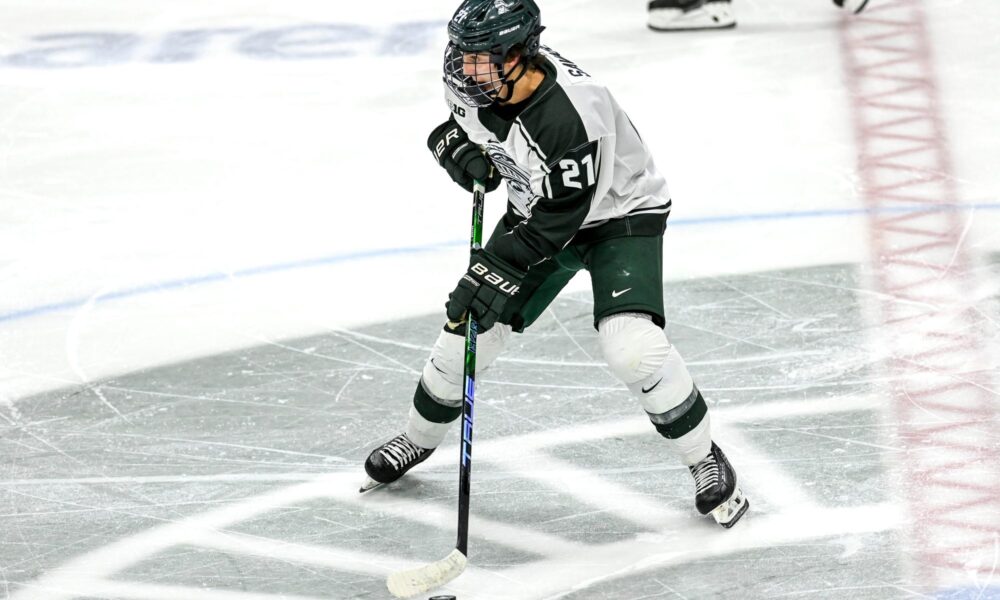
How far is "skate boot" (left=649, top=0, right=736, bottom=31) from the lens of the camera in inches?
253

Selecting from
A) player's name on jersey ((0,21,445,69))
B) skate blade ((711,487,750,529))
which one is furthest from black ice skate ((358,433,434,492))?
player's name on jersey ((0,21,445,69))

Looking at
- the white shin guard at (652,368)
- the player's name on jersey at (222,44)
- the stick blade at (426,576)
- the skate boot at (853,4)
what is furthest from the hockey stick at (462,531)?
the skate boot at (853,4)

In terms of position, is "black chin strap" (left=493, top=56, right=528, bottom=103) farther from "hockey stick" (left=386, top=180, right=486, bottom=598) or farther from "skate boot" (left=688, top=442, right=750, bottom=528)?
"skate boot" (left=688, top=442, right=750, bottom=528)

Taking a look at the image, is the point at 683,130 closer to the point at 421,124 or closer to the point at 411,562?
the point at 421,124

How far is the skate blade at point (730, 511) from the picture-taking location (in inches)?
123

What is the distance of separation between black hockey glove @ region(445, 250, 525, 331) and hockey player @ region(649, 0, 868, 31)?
3.73 metres

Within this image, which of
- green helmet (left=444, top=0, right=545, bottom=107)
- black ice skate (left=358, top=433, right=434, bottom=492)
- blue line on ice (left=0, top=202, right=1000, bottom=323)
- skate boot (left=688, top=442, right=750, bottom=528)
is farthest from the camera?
blue line on ice (left=0, top=202, right=1000, bottom=323)

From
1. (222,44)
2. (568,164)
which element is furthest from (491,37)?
(222,44)

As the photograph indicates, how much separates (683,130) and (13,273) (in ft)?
8.60

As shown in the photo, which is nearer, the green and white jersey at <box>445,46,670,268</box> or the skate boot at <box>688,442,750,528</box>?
the green and white jersey at <box>445,46,670,268</box>

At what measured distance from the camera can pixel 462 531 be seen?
2.97m

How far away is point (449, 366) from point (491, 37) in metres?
0.82

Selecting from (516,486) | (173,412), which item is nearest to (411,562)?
(516,486)

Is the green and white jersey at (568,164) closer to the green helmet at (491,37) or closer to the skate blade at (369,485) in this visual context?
the green helmet at (491,37)
